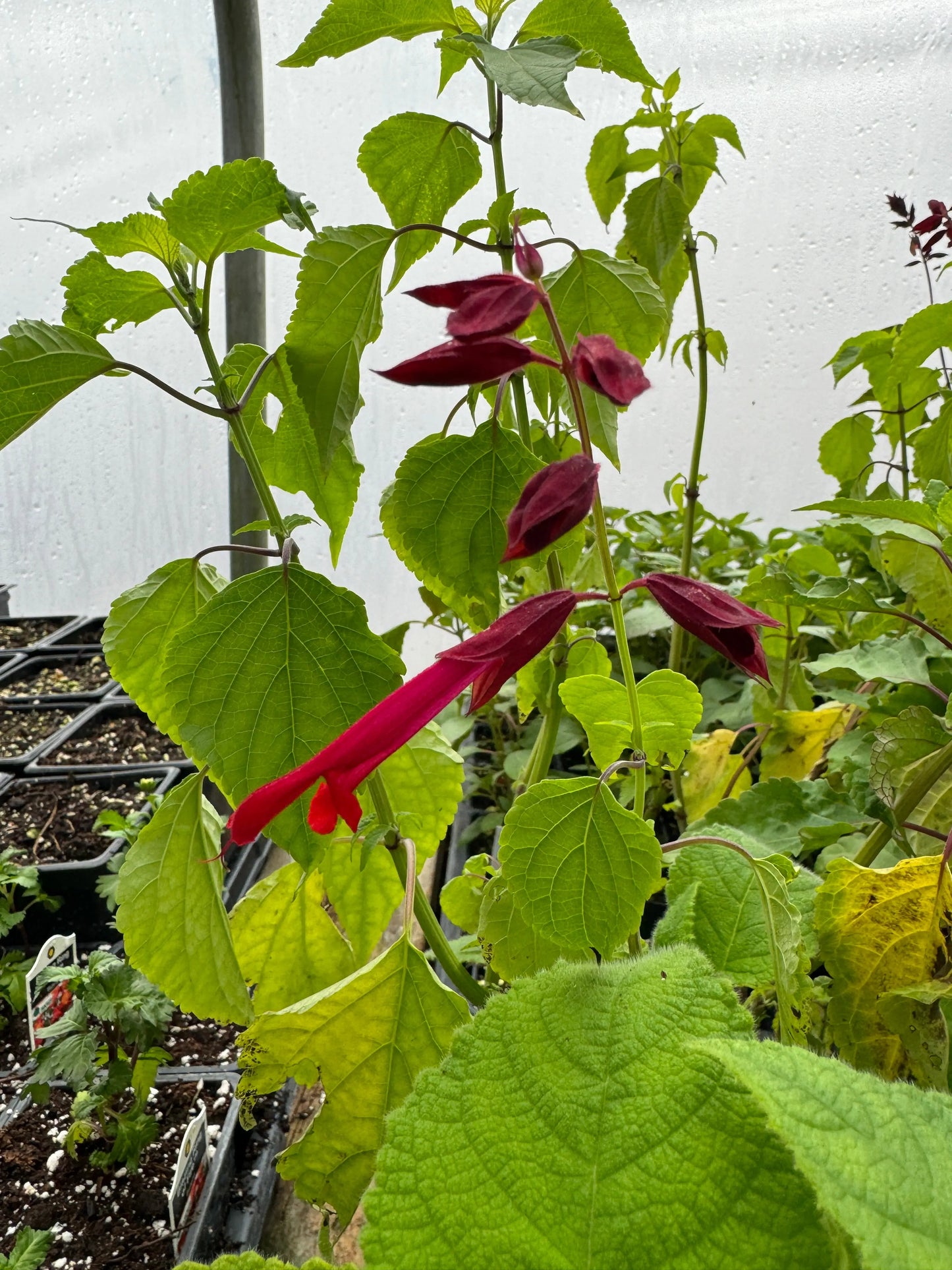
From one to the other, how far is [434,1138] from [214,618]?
0.68 ft

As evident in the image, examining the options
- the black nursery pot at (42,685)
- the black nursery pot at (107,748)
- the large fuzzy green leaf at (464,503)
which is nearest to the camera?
the large fuzzy green leaf at (464,503)

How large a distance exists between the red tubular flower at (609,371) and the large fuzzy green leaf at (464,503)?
0.12m

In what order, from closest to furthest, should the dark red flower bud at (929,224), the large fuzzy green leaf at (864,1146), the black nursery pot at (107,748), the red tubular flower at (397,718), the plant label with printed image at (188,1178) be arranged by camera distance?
the large fuzzy green leaf at (864,1146) → the red tubular flower at (397,718) → the plant label with printed image at (188,1178) → the dark red flower bud at (929,224) → the black nursery pot at (107,748)

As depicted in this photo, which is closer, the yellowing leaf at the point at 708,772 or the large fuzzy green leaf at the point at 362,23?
the large fuzzy green leaf at the point at 362,23

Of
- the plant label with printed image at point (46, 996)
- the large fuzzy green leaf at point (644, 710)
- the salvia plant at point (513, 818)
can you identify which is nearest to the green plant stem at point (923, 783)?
the salvia plant at point (513, 818)

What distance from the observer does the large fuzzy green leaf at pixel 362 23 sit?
379 millimetres

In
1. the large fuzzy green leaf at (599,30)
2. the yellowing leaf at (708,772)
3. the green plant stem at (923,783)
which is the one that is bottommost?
the yellowing leaf at (708,772)

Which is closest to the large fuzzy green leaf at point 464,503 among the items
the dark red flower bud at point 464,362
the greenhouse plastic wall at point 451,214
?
the dark red flower bud at point 464,362

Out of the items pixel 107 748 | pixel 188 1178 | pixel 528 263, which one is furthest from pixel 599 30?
pixel 107 748

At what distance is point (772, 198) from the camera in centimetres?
135

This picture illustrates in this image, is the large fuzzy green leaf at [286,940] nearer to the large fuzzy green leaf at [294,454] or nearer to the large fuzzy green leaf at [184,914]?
the large fuzzy green leaf at [184,914]

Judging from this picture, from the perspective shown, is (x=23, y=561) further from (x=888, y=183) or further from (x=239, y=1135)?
(x=888, y=183)

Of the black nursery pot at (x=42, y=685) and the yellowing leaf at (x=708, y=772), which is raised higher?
the yellowing leaf at (x=708, y=772)

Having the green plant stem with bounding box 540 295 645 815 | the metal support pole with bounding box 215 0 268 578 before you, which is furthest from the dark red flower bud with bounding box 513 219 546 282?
the metal support pole with bounding box 215 0 268 578
